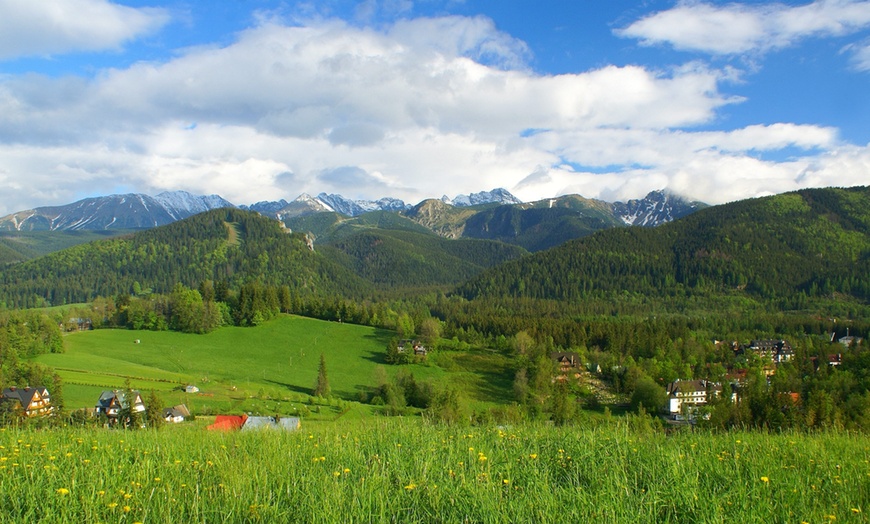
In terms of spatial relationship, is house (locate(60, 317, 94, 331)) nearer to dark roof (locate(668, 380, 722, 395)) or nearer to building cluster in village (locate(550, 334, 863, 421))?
building cluster in village (locate(550, 334, 863, 421))

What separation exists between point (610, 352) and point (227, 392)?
70.8 m

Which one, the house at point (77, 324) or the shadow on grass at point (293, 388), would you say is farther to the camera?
the house at point (77, 324)

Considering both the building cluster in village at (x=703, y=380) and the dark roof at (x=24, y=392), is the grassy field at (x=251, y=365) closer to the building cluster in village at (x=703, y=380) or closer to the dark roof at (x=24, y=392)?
the dark roof at (x=24, y=392)

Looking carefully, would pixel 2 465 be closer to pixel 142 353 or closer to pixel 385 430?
pixel 385 430

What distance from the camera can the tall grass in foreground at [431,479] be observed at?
4.87 metres

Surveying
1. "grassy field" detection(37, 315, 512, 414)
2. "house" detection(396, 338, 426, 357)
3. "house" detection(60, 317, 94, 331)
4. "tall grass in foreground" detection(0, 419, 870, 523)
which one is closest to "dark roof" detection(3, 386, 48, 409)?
"grassy field" detection(37, 315, 512, 414)

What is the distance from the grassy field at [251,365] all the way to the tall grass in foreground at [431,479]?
166 ft

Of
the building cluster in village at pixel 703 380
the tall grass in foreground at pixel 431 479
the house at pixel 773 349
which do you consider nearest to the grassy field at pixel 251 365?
the building cluster in village at pixel 703 380

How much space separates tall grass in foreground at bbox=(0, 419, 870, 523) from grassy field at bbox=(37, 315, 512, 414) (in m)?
50.6

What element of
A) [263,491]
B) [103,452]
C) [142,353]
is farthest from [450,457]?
[142,353]

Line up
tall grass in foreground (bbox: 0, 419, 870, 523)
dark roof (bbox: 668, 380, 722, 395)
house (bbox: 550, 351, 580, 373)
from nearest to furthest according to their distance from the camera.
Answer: tall grass in foreground (bbox: 0, 419, 870, 523) → dark roof (bbox: 668, 380, 722, 395) → house (bbox: 550, 351, 580, 373)

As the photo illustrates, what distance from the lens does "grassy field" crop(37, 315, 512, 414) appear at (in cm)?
6250

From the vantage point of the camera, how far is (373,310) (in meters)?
129

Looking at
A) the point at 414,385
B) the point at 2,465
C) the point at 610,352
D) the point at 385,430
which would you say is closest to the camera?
the point at 2,465
